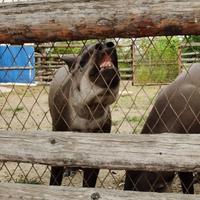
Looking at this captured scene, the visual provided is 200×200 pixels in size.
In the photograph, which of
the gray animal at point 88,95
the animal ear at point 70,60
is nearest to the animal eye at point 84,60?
the gray animal at point 88,95

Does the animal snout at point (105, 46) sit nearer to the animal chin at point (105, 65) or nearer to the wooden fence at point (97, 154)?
the animal chin at point (105, 65)

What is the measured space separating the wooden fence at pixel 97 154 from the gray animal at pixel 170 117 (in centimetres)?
92

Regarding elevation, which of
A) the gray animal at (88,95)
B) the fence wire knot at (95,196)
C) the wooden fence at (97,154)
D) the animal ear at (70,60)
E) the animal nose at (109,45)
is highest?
the animal ear at (70,60)

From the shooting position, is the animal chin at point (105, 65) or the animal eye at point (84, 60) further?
the animal eye at point (84, 60)

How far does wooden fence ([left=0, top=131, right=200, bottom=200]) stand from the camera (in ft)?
10.1

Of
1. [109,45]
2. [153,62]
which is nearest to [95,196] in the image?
[109,45]

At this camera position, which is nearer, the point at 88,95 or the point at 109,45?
the point at 109,45

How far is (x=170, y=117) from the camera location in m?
4.53

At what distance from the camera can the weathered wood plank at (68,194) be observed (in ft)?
10.2

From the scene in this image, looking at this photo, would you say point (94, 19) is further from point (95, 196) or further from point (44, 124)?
point (44, 124)

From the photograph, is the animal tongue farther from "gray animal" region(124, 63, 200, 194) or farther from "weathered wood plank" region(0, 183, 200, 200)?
"weathered wood plank" region(0, 183, 200, 200)

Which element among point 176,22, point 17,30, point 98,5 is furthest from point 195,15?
point 17,30

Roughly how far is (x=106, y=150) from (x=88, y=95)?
194 cm

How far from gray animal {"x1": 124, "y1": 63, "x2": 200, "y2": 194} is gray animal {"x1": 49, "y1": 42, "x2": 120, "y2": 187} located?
0.47 m
